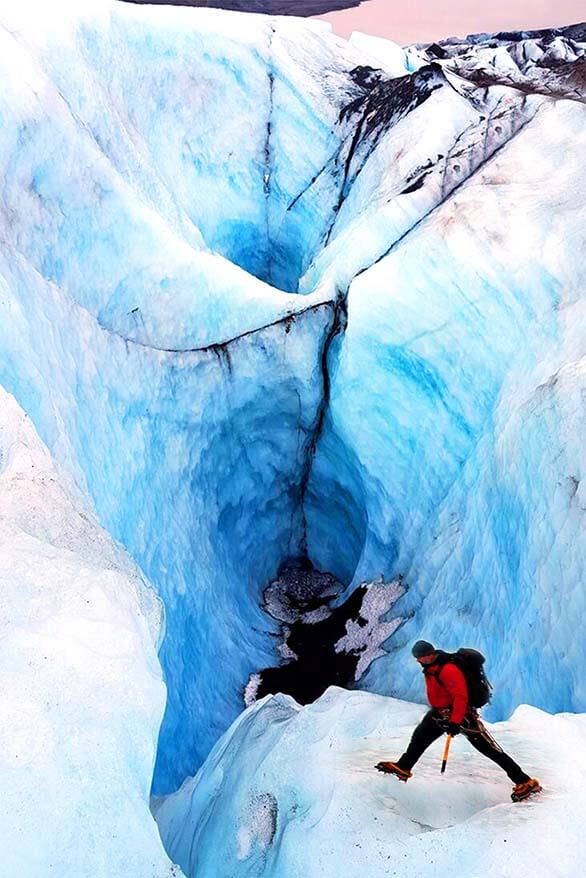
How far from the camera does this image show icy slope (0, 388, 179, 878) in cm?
226

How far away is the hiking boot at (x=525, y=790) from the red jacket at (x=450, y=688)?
346 mm

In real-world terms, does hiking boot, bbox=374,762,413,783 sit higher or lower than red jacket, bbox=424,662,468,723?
lower

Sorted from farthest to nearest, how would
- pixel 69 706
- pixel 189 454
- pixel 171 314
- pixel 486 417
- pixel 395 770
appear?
pixel 189 454
pixel 171 314
pixel 486 417
pixel 395 770
pixel 69 706

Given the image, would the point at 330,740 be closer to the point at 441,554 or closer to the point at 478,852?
the point at 478,852

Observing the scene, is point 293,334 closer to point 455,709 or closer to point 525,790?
point 455,709

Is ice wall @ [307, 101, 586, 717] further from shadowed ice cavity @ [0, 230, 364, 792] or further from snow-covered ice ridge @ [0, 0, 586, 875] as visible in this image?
shadowed ice cavity @ [0, 230, 364, 792]

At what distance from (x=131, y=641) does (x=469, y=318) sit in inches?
165

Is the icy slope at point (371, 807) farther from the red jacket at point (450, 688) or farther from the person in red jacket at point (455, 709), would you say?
the red jacket at point (450, 688)

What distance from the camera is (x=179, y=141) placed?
8227 millimetres

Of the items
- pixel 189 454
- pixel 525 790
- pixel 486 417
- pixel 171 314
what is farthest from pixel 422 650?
pixel 171 314

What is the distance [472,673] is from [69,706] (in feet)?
5.53

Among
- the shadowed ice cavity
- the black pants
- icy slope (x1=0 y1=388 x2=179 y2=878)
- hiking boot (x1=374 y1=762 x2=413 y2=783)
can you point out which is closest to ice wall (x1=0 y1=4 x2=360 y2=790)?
the shadowed ice cavity

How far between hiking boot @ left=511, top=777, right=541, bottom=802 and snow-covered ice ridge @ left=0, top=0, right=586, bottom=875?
1.06 metres

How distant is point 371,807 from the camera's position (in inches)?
114
